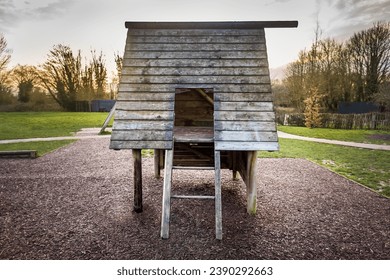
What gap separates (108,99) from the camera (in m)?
41.3

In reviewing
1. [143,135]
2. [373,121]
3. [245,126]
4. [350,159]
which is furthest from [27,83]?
[373,121]

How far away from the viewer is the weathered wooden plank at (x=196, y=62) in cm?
497

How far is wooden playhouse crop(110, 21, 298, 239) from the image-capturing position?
4289 mm

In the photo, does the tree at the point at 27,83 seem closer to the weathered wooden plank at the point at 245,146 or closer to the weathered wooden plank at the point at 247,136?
the weathered wooden plank at the point at 247,136

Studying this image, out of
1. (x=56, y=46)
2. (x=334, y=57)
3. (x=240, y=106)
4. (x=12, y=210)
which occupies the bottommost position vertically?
(x=12, y=210)

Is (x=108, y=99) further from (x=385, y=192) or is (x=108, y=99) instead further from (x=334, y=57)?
(x=385, y=192)

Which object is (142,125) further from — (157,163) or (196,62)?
(157,163)

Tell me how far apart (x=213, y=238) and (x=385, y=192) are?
5204 millimetres

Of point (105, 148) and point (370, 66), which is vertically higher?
point (370, 66)

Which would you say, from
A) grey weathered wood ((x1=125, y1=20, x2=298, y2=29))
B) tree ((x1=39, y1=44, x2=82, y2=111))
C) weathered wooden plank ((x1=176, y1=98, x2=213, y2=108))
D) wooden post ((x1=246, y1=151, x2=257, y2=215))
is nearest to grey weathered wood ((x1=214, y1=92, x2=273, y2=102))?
wooden post ((x1=246, y1=151, x2=257, y2=215))

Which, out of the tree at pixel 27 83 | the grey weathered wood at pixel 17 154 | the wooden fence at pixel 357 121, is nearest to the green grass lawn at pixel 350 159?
the wooden fence at pixel 357 121

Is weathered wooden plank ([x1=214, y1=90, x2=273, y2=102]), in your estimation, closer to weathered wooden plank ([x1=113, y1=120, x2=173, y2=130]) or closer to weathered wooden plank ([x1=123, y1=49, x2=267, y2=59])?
weathered wooden plank ([x1=123, y1=49, x2=267, y2=59])

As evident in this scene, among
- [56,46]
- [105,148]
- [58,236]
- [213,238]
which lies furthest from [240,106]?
[56,46]

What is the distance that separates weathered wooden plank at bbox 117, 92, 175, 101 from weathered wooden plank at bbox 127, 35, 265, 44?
1.28 meters
